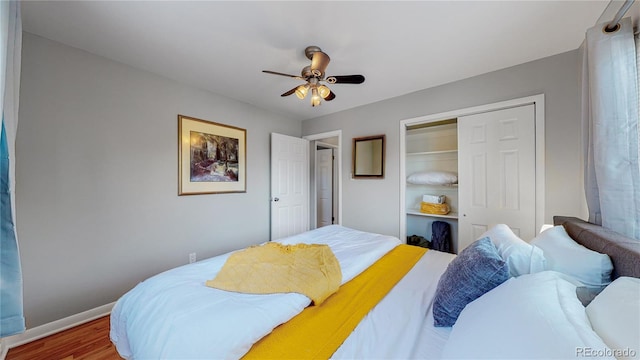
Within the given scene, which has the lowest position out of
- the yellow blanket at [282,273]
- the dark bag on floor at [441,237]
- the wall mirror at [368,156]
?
the dark bag on floor at [441,237]

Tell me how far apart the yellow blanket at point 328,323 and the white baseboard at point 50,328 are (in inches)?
84.9

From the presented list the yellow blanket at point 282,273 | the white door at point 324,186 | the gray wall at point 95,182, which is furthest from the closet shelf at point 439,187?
the gray wall at point 95,182

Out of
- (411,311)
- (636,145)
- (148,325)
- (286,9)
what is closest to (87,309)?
(148,325)

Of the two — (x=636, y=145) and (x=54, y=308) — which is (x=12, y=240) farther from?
(x=636, y=145)

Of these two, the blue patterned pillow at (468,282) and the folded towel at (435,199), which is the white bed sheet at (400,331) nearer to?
the blue patterned pillow at (468,282)

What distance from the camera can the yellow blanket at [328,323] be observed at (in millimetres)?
831

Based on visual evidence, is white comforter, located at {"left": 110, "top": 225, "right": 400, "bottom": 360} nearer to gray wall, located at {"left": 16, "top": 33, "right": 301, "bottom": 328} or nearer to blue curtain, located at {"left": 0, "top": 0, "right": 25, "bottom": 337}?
blue curtain, located at {"left": 0, "top": 0, "right": 25, "bottom": 337}

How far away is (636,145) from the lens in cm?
110

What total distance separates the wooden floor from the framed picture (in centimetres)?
137

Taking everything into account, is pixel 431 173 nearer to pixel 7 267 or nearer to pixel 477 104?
pixel 477 104

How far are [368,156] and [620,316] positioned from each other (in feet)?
9.05

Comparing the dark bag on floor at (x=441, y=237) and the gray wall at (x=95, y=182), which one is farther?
the dark bag on floor at (x=441, y=237)

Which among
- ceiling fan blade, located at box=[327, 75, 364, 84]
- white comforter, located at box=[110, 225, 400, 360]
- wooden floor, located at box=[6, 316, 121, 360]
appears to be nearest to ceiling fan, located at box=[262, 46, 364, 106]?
ceiling fan blade, located at box=[327, 75, 364, 84]

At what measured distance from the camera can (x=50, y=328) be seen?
1.78m
